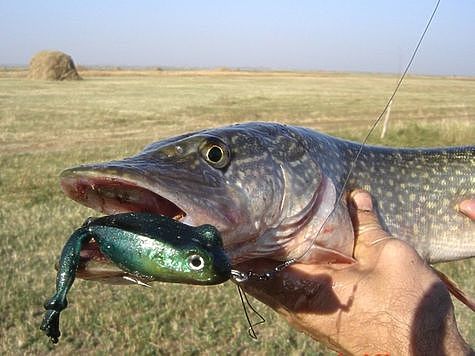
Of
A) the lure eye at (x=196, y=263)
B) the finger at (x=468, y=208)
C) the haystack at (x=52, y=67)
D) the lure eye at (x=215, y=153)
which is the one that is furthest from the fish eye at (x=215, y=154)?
the haystack at (x=52, y=67)

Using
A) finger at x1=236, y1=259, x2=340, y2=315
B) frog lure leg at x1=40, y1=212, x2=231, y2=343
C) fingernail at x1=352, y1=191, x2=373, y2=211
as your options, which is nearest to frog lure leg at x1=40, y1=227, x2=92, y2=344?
frog lure leg at x1=40, y1=212, x2=231, y2=343

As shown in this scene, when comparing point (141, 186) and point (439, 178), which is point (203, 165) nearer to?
point (141, 186)

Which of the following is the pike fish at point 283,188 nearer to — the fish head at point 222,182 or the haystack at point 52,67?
the fish head at point 222,182

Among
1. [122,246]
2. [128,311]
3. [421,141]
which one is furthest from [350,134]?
[122,246]

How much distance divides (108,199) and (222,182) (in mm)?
462

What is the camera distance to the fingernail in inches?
104

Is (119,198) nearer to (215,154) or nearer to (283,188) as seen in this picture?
(215,154)

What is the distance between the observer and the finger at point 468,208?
3.28 meters

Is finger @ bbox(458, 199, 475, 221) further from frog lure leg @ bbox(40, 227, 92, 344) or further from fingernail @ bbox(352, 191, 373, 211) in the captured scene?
frog lure leg @ bbox(40, 227, 92, 344)

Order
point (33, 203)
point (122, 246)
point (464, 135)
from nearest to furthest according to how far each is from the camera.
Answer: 1. point (122, 246)
2. point (33, 203)
3. point (464, 135)

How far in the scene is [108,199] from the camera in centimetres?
189

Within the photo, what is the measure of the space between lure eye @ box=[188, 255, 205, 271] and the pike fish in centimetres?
42

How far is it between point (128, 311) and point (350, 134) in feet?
42.9

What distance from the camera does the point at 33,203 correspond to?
8.02 meters
